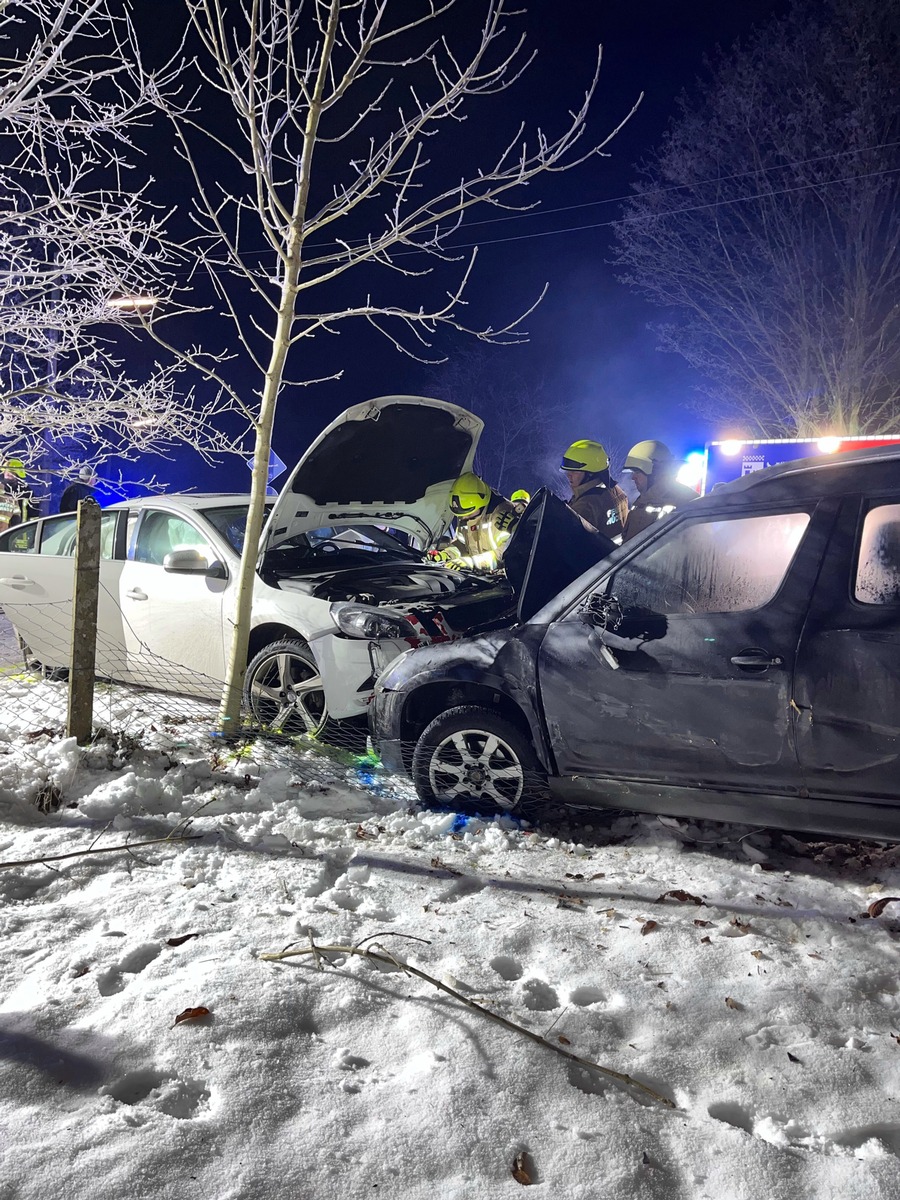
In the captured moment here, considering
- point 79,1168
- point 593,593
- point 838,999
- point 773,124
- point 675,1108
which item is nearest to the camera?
point 79,1168

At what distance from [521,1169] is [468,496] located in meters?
6.14

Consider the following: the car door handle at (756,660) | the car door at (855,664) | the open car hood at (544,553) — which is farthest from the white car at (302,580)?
the car door at (855,664)

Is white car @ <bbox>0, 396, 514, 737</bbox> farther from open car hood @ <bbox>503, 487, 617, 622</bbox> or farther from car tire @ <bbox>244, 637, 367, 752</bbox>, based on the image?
open car hood @ <bbox>503, 487, 617, 622</bbox>

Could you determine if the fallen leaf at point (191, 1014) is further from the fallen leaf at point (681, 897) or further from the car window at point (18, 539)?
the car window at point (18, 539)

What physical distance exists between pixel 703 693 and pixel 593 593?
72 cm

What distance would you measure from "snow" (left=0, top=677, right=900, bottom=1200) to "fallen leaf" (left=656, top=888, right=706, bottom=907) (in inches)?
0.6

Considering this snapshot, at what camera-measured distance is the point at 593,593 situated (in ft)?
12.6

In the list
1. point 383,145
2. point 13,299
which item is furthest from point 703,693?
point 13,299

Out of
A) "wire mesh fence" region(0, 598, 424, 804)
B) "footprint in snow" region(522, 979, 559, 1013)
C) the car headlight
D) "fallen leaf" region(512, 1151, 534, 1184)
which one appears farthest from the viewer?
the car headlight

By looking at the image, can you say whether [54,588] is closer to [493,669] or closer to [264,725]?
[264,725]

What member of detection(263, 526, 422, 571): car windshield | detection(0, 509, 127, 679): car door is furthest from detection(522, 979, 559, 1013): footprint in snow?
detection(0, 509, 127, 679): car door

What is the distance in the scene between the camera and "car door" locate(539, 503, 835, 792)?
331 cm

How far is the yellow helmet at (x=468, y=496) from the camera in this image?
24.0 feet

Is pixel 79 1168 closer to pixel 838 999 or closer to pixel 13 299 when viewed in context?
pixel 838 999
